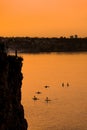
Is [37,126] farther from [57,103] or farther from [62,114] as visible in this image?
[57,103]

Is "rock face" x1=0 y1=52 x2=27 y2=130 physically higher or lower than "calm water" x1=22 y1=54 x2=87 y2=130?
higher

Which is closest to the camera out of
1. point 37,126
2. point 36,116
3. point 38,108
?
point 37,126

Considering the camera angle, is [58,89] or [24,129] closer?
[24,129]

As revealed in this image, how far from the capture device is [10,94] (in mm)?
31625

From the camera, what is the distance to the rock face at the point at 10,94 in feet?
97.1

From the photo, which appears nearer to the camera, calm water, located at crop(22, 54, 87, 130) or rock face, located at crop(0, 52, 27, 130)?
rock face, located at crop(0, 52, 27, 130)

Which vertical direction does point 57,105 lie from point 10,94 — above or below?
below

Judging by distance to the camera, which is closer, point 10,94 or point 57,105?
point 10,94

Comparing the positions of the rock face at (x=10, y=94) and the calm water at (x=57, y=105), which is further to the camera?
the calm water at (x=57, y=105)

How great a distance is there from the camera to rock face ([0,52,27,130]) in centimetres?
2961

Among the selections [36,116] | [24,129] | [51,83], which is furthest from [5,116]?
[51,83]

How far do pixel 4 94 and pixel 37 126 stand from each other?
78.9ft

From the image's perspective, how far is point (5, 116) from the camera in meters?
29.9

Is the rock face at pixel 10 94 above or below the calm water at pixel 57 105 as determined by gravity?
above
